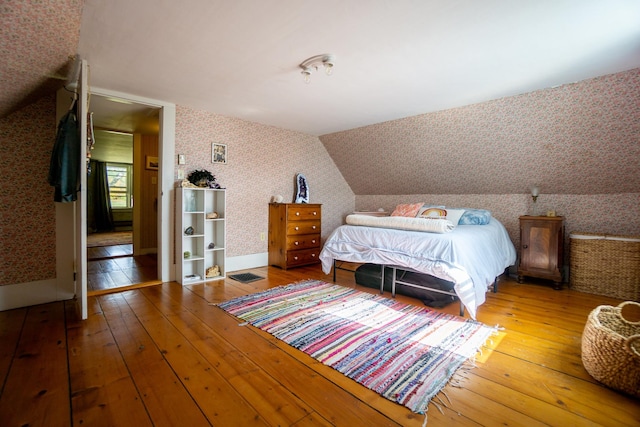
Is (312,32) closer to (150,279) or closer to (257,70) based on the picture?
(257,70)

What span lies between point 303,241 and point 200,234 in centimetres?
148

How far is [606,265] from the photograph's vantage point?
3180 millimetres

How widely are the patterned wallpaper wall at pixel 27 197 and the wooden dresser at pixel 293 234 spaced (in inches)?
96.6

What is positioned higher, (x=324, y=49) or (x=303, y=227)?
(x=324, y=49)

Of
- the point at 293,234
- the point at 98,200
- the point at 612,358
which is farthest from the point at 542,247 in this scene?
the point at 98,200

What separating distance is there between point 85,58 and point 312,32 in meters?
1.90

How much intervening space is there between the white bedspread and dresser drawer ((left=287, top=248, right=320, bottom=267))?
0.81 m

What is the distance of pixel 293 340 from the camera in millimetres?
2086

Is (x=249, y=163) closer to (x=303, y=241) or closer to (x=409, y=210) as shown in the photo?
(x=303, y=241)

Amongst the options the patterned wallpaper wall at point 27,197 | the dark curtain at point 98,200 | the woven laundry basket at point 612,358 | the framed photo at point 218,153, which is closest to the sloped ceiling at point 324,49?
the patterned wallpaper wall at point 27,197

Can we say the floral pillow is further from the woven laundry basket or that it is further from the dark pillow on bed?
the woven laundry basket

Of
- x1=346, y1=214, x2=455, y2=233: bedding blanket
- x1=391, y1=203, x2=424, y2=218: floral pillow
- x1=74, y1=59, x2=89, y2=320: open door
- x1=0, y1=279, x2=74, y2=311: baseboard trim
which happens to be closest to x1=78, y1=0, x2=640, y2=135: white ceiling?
x1=74, y1=59, x2=89, y2=320: open door

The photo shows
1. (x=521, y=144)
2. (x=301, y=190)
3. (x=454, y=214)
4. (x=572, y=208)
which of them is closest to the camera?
(x=521, y=144)

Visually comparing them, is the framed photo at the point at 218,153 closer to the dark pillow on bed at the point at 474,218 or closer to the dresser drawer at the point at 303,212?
the dresser drawer at the point at 303,212
